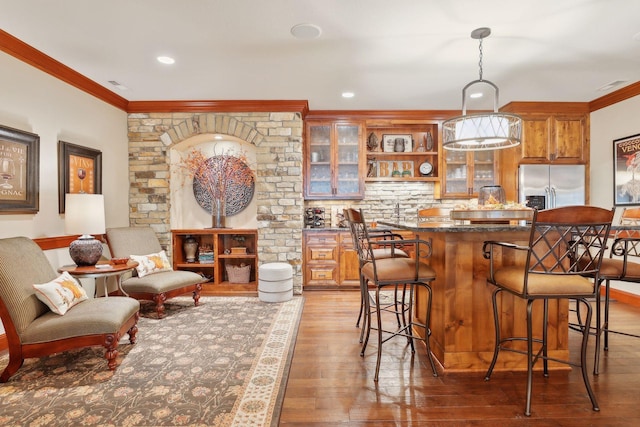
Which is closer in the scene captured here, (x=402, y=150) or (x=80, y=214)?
(x=80, y=214)

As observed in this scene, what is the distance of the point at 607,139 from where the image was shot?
438 centimetres

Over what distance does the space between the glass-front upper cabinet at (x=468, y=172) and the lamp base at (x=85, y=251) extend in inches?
179

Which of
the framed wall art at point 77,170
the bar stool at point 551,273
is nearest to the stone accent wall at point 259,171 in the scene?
the framed wall art at point 77,170

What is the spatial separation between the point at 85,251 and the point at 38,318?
0.85 m

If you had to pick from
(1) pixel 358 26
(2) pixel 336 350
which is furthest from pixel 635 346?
(1) pixel 358 26

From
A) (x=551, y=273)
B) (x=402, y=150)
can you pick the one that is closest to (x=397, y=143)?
(x=402, y=150)

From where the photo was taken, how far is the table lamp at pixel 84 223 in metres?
3.00

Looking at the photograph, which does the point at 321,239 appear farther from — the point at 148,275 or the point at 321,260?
the point at 148,275

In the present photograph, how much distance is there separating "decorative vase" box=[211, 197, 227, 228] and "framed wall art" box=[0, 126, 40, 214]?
193 cm

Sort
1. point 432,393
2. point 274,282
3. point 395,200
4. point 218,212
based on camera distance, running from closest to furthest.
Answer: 1. point 432,393
2. point 274,282
3. point 218,212
4. point 395,200

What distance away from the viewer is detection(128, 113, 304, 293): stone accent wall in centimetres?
450

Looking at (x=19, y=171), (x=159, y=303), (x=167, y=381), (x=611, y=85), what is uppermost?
(x=611, y=85)

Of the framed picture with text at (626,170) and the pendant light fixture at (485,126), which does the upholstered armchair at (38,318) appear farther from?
the framed picture with text at (626,170)

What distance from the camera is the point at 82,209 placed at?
301cm
